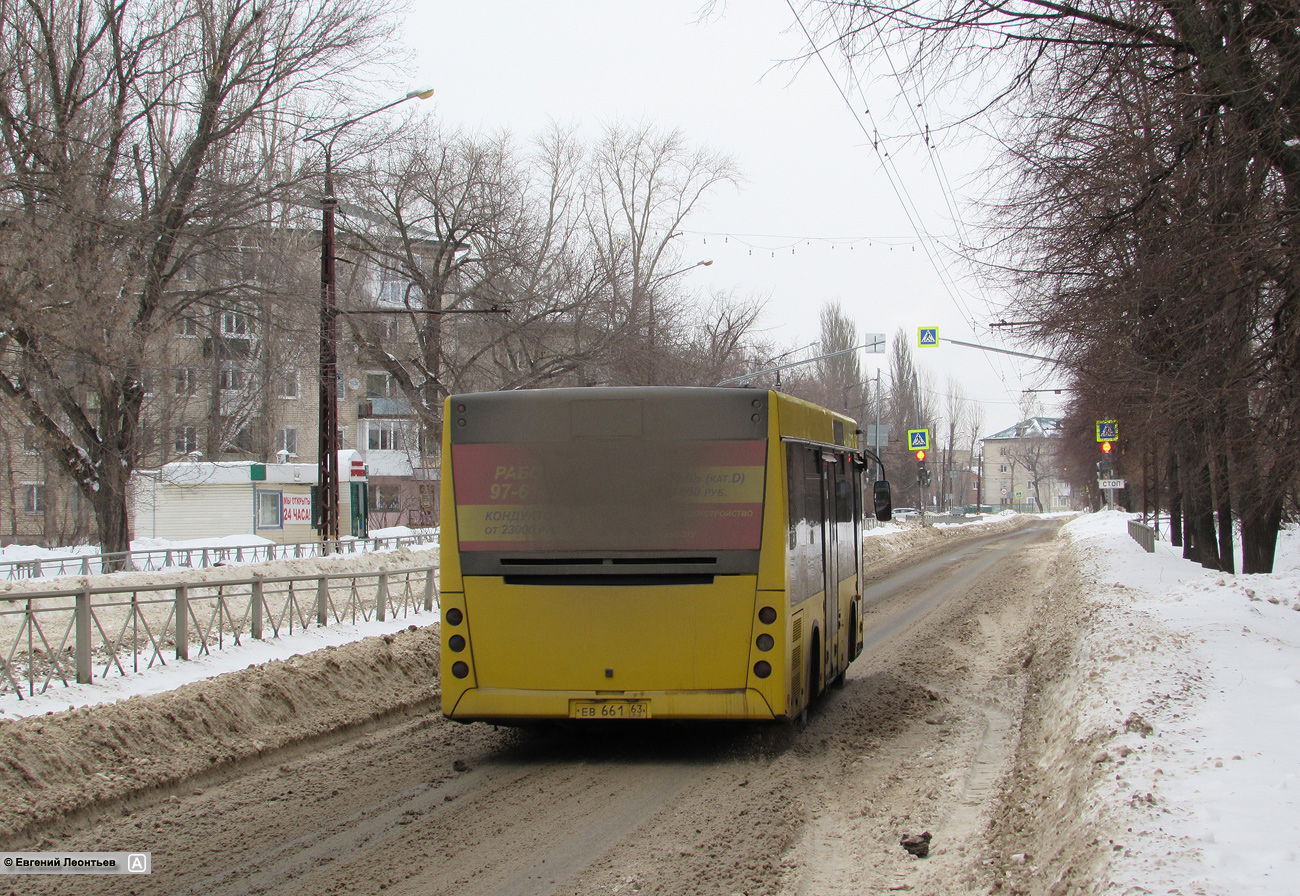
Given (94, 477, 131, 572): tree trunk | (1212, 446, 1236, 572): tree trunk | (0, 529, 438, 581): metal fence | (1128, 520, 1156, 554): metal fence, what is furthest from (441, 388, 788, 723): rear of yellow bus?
(1128, 520, 1156, 554): metal fence

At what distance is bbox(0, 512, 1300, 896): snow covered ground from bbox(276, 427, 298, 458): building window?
2125 inches

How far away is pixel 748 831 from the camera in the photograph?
659cm

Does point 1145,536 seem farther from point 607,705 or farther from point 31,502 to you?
point 31,502

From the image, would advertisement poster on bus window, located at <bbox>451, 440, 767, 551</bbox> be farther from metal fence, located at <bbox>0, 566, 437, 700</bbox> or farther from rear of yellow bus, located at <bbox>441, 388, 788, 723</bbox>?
metal fence, located at <bbox>0, 566, 437, 700</bbox>

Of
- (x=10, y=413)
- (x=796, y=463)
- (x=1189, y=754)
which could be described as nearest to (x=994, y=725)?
(x=796, y=463)

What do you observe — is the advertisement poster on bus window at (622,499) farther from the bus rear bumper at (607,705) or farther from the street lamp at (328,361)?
the street lamp at (328,361)

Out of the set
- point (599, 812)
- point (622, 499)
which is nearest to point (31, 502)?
point (622, 499)

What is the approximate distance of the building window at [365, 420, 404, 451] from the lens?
238ft

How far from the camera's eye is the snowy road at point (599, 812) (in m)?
5.75

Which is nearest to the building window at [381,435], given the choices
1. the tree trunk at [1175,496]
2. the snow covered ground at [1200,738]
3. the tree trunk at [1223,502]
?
the tree trunk at [1175,496]

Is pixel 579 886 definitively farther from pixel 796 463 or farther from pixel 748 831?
pixel 796 463

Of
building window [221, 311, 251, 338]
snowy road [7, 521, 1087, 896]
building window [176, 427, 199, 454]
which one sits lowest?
snowy road [7, 521, 1087, 896]

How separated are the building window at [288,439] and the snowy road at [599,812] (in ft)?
193

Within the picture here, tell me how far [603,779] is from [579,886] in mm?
2620
